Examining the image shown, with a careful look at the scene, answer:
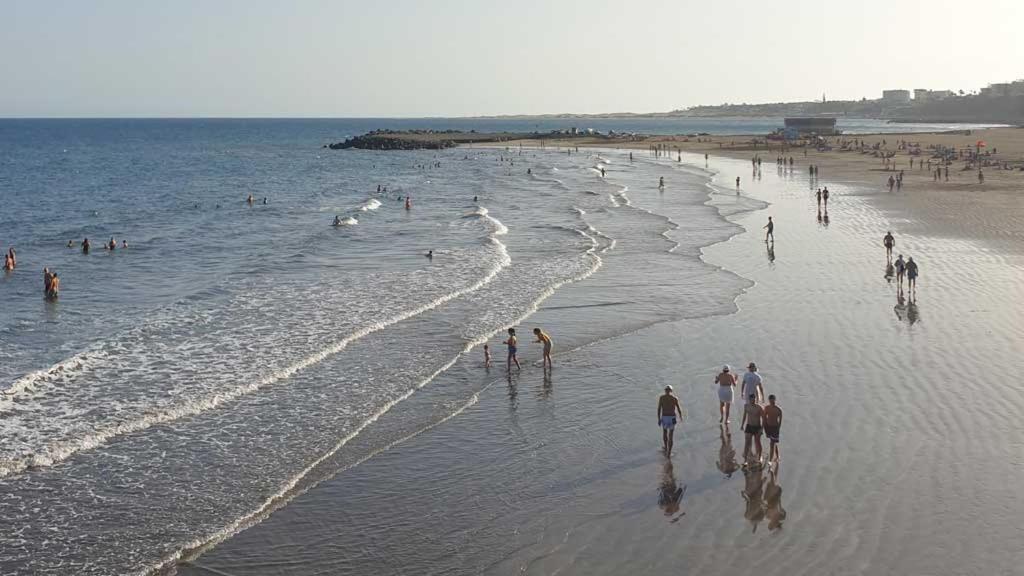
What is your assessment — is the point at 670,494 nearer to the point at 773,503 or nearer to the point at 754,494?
the point at 754,494

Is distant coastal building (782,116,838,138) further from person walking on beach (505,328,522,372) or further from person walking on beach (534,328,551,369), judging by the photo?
person walking on beach (505,328,522,372)

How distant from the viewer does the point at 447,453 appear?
15289 millimetres

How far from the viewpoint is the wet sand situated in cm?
1149

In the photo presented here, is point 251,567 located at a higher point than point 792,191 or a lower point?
lower

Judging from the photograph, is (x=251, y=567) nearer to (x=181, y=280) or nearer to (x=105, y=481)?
(x=105, y=481)

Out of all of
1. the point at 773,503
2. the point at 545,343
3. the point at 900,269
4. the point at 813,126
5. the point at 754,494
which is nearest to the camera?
the point at 773,503

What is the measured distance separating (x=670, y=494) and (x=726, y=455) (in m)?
1.93

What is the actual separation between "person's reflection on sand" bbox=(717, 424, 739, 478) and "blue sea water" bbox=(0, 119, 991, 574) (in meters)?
→ 5.24

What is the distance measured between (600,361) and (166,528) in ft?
34.3

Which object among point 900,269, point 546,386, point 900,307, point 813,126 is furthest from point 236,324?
point 813,126

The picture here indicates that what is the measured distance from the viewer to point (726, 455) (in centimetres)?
1475

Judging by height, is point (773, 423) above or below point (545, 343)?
below

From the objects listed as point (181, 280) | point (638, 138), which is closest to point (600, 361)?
Result: point (181, 280)

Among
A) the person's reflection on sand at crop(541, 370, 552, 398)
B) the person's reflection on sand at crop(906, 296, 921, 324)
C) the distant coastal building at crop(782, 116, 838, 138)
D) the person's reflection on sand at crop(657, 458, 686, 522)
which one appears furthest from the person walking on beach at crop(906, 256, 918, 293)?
the distant coastal building at crop(782, 116, 838, 138)
